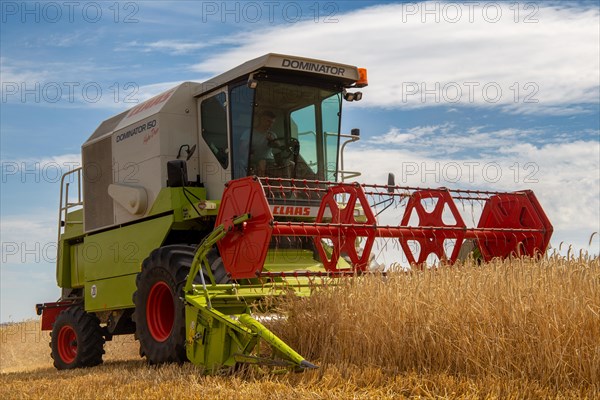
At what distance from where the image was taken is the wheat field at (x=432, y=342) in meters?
4.00

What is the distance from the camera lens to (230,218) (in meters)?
5.64

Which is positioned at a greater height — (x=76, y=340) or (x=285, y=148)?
(x=285, y=148)

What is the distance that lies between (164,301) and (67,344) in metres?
3.07

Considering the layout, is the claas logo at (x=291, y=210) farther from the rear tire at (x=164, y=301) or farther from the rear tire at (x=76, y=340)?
the rear tire at (x=76, y=340)

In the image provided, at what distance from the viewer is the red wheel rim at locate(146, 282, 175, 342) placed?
6.52 m

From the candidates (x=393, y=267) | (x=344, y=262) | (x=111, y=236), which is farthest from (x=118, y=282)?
(x=393, y=267)

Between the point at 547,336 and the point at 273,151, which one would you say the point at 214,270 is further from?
the point at 547,336

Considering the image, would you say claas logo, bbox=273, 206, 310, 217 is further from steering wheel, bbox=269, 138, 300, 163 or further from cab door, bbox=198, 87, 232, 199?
cab door, bbox=198, 87, 232, 199

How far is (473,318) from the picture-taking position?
4.38 metres

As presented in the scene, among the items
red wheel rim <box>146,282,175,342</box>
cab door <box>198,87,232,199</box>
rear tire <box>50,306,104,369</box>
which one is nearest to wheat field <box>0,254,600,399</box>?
red wheel rim <box>146,282,175,342</box>

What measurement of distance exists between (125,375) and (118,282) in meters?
2.53

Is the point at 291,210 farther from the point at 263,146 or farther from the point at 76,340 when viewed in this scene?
the point at 76,340

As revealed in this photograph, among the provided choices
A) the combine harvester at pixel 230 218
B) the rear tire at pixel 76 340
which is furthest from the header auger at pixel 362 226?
the rear tire at pixel 76 340

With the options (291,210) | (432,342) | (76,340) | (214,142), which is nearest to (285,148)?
(291,210)
